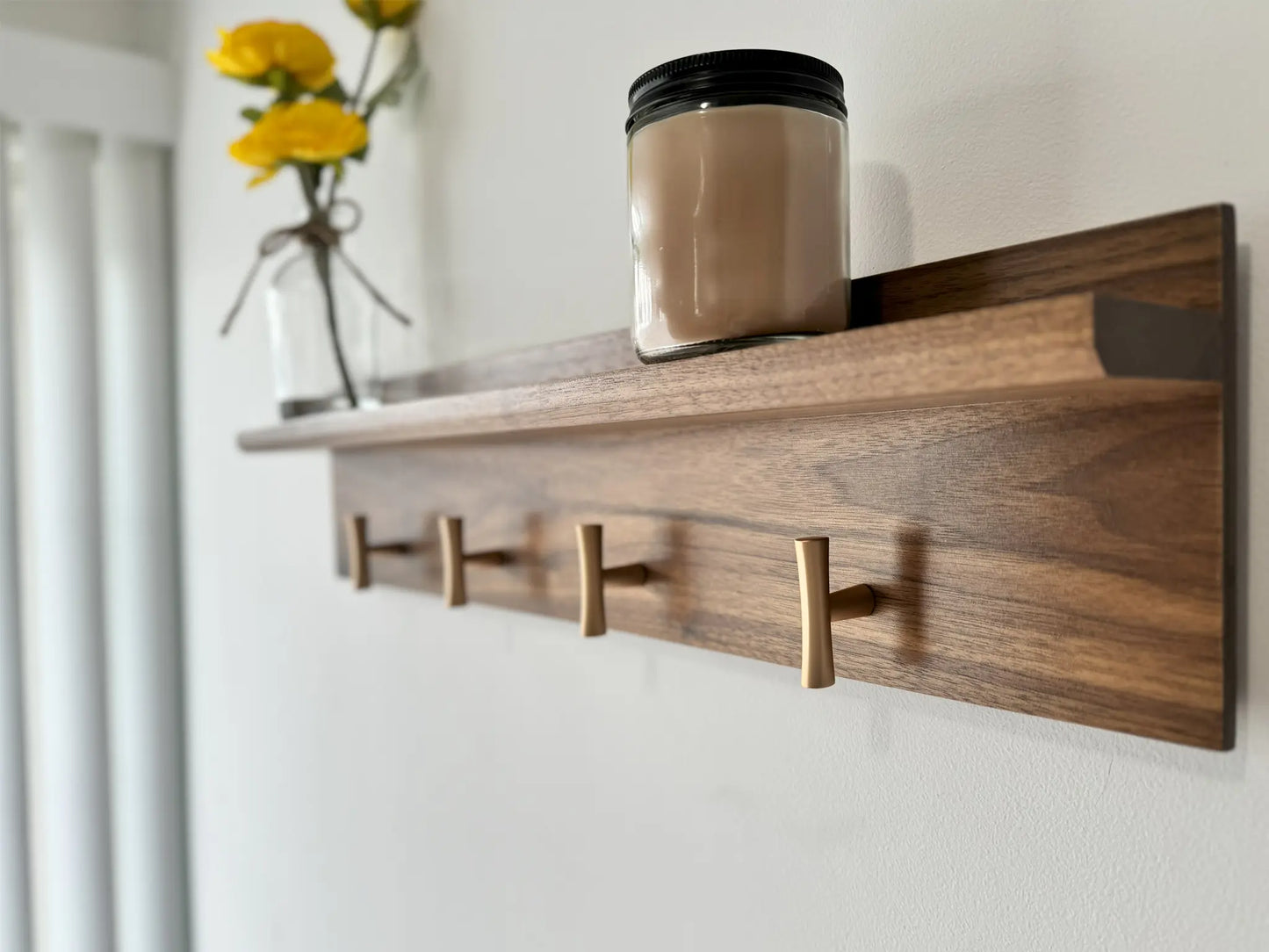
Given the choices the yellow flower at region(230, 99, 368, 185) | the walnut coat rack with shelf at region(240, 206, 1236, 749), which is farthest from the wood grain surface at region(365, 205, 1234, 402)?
the yellow flower at region(230, 99, 368, 185)

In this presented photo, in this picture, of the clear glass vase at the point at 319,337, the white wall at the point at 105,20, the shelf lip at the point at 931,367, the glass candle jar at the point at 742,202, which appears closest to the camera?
the shelf lip at the point at 931,367

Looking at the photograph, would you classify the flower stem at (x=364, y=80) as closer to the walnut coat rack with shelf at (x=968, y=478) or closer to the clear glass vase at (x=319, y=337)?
the clear glass vase at (x=319, y=337)

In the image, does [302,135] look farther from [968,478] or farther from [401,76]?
[968,478]

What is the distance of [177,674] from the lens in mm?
1198

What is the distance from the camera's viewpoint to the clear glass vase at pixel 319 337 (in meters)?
0.76

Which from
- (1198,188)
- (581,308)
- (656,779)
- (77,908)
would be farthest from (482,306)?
(77,908)

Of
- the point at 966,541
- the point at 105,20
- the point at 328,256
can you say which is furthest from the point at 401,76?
the point at 105,20

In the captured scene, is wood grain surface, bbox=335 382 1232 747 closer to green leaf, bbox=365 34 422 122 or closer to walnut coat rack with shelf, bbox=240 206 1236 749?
walnut coat rack with shelf, bbox=240 206 1236 749

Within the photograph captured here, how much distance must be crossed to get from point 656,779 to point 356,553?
11.9 inches

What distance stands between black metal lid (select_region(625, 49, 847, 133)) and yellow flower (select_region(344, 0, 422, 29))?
0.43 metres

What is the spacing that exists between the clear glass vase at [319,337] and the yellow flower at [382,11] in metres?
0.17

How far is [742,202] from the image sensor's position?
36cm

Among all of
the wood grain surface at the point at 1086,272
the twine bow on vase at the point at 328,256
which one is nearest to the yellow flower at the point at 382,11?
the twine bow on vase at the point at 328,256

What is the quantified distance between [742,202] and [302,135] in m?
0.41
